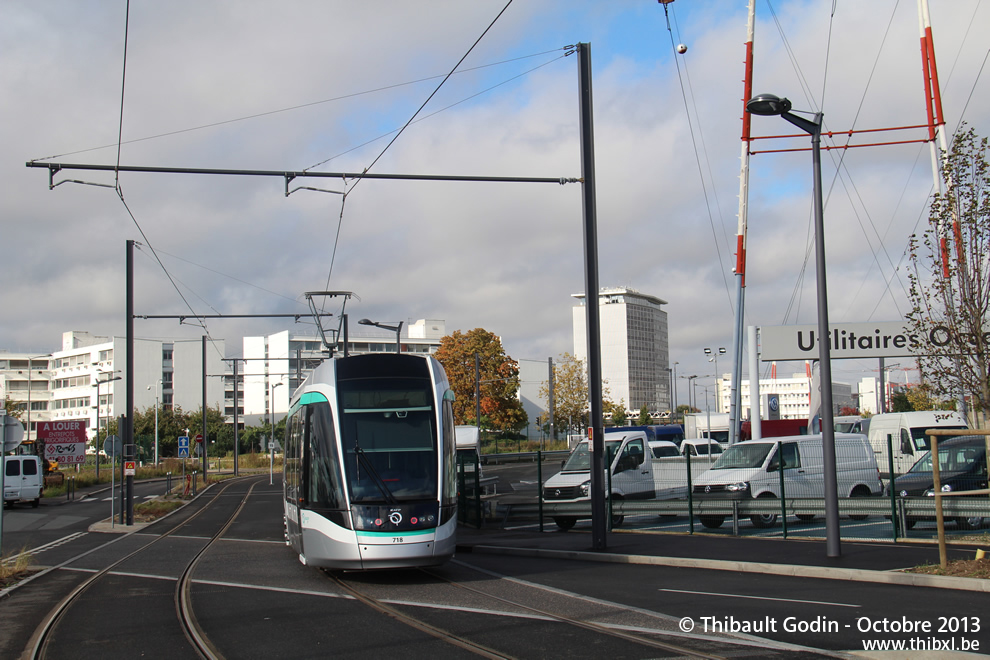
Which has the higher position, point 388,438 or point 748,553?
point 388,438

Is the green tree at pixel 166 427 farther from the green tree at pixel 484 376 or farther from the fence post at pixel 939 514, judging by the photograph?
the fence post at pixel 939 514

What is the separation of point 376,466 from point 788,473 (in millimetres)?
10499

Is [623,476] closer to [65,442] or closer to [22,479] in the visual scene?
[22,479]

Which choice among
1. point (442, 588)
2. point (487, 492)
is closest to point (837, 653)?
point (442, 588)

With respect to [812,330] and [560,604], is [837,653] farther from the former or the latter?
[812,330]

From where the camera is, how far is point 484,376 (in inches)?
2876

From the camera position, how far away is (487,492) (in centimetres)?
2466

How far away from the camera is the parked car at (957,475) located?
15812mm

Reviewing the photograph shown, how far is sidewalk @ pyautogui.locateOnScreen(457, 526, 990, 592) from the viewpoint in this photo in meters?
11.8

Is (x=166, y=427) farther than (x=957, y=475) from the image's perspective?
Yes

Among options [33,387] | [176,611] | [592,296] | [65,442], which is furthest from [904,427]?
[33,387]

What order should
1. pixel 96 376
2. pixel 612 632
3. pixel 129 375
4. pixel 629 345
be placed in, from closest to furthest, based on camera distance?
pixel 612 632, pixel 129 375, pixel 96 376, pixel 629 345

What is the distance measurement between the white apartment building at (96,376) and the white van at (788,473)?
100587 mm

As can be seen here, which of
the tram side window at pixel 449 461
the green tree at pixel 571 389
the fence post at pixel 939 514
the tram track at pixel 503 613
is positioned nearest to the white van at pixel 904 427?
the fence post at pixel 939 514
